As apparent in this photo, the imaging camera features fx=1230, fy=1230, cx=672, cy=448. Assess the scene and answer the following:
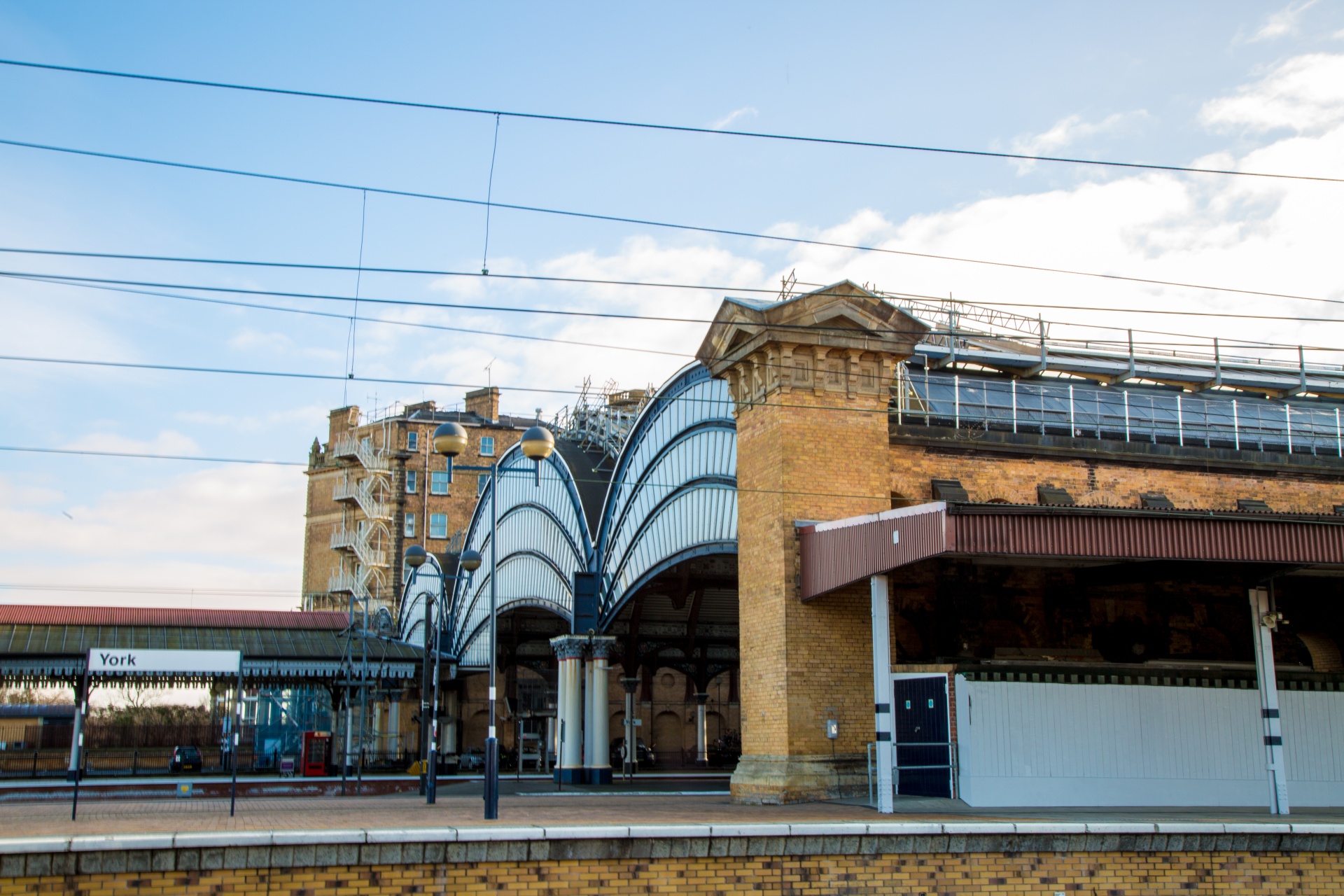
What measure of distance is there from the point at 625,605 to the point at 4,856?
83.5ft

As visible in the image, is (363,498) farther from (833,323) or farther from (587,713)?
(833,323)

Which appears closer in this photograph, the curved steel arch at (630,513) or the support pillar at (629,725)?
the curved steel arch at (630,513)

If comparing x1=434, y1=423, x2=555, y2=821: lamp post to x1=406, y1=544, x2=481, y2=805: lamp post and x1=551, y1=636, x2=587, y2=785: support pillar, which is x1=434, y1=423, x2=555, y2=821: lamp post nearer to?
x1=406, y1=544, x2=481, y2=805: lamp post

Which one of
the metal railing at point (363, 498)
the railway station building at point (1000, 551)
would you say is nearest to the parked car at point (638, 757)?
the railway station building at point (1000, 551)

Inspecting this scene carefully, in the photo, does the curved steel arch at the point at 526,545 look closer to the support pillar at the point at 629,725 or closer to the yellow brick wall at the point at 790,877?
the support pillar at the point at 629,725

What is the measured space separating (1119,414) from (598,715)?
57.3 ft

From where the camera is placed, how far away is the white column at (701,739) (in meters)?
59.4

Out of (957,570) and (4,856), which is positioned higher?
(957,570)

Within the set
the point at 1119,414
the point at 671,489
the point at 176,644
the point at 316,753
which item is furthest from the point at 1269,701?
the point at 176,644

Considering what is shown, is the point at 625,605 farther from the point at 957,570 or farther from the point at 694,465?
the point at 957,570

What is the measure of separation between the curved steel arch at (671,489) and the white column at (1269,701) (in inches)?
402

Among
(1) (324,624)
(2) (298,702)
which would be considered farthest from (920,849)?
(2) (298,702)

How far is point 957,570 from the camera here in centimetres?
2445

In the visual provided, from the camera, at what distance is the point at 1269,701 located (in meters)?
19.7
